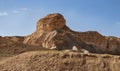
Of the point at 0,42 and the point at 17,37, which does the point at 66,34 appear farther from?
the point at 0,42

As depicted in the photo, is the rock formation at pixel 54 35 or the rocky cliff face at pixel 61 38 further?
the rocky cliff face at pixel 61 38

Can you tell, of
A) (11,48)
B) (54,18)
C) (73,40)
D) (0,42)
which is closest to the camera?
(11,48)

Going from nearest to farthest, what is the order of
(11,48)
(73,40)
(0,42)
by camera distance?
(11,48) < (0,42) < (73,40)

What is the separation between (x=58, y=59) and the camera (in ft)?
55.3

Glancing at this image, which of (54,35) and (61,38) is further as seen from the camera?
(54,35)

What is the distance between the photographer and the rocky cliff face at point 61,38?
66.5 m

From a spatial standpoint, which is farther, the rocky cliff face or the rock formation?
the rocky cliff face

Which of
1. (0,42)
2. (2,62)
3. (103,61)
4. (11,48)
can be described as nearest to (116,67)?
(103,61)

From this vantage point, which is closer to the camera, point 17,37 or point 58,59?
point 58,59

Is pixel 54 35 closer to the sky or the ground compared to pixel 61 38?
closer to the sky

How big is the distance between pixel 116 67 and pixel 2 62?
20.2 ft

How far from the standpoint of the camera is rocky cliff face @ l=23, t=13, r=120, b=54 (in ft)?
218

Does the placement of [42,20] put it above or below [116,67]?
above

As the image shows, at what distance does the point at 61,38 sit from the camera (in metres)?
67.1
